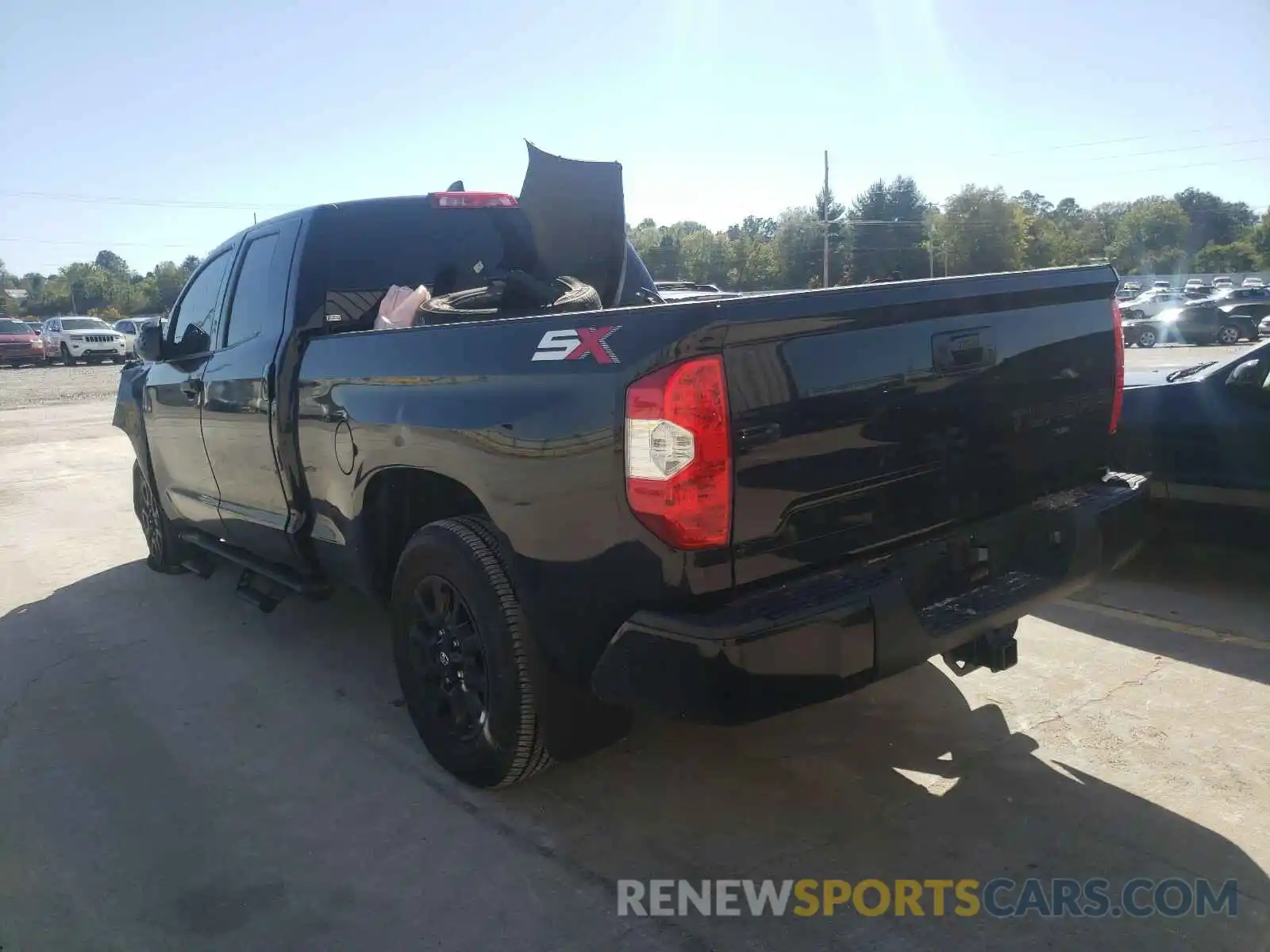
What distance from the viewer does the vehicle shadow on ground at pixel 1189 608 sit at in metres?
4.33

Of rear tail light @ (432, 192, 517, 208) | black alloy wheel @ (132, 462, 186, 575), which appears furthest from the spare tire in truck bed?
black alloy wheel @ (132, 462, 186, 575)

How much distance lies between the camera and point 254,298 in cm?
467

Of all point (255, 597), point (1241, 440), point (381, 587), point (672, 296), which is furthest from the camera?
point (672, 296)

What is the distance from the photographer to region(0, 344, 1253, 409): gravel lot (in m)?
20.7

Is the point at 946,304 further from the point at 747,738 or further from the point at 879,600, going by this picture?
the point at 747,738

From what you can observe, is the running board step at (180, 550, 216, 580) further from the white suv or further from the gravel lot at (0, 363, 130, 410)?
the white suv

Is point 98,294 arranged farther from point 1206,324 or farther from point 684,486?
point 684,486

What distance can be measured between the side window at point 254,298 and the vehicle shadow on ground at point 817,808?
5.51 ft

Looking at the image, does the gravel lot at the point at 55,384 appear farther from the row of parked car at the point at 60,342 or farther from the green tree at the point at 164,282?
the green tree at the point at 164,282

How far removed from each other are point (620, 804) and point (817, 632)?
1208mm

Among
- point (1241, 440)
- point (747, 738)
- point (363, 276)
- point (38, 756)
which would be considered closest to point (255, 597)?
point (38, 756)

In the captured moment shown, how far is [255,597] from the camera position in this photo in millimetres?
4660

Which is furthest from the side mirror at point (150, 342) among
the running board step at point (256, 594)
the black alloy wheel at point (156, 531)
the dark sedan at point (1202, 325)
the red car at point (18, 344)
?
the red car at point (18, 344)

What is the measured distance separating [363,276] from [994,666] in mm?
3164
